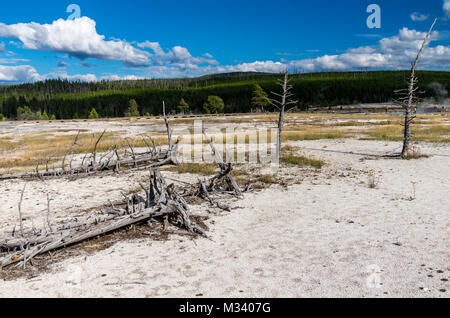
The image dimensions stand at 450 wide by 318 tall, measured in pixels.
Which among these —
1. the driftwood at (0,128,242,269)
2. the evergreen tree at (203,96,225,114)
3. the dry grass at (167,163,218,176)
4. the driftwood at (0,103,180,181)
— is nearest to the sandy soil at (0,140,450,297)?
the driftwood at (0,128,242,269)

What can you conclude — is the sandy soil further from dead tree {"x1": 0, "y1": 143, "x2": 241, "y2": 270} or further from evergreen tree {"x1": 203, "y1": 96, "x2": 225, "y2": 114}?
evergreen tree {"x1": 203, "y1": 96, "x2": 225, "y2": 114}

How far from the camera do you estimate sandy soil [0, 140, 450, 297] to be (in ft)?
20.2

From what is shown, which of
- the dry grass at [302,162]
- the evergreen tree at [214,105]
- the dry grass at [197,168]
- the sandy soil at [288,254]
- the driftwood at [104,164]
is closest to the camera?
the sandy soil at [288,254]

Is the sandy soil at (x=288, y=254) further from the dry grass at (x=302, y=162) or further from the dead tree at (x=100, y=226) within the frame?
the dry grass at (x=302, y=162)

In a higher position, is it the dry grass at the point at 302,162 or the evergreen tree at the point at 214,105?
→ the evergreen tree at the point at 214,105

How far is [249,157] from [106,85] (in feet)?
570

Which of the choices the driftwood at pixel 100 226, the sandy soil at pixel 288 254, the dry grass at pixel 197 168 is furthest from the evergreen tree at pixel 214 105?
the driftwood at pixel 100 226

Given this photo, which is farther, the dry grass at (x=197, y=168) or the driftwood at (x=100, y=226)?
the dry grass at (x=197, y=168)

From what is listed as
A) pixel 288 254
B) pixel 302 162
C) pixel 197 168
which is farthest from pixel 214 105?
pixel 288 254

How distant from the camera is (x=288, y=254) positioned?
7602 mm

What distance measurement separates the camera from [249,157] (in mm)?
21000

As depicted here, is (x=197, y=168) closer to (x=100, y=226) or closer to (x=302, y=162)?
(x=302, y=162)

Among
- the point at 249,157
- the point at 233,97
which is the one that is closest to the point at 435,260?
the point at 249,157

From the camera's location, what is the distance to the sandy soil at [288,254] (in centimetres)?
615
